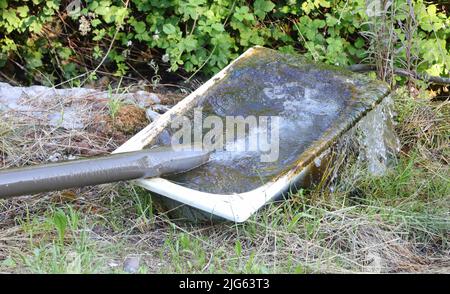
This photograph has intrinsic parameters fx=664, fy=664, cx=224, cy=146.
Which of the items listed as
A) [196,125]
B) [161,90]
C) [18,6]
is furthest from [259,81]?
[18,6]

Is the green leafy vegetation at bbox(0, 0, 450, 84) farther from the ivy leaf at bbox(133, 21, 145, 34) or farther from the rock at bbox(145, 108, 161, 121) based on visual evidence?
the rock at bbox(145, 108, 161, 121)

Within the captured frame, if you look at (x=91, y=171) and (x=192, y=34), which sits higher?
(x=192, y=34)

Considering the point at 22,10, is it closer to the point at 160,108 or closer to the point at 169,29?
the point at 169,29

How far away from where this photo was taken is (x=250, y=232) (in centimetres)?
277

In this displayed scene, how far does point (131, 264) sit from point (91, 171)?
41 cm

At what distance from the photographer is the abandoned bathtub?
273 cm

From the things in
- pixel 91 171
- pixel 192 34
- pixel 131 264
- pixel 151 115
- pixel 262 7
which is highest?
pixel 262 7

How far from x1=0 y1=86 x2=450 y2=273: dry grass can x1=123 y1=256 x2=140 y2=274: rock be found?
2 cm

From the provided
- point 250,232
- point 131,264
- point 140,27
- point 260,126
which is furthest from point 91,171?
point 140,27

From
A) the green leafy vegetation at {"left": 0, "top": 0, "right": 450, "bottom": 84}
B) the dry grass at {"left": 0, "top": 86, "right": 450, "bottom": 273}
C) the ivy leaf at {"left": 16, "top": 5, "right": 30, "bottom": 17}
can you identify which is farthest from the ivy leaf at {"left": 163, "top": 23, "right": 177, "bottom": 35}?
the dry grass at {"left": 0, "top": 86, "right": 450, "bottom": 273}

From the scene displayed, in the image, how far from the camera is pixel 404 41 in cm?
378

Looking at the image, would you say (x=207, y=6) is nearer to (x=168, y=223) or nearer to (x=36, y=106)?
(x=36, y=106)

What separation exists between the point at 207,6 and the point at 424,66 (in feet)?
4.47

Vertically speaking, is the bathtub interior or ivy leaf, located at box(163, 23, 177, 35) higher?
ivy leaf, located at box(163, 23, 177, 35)
